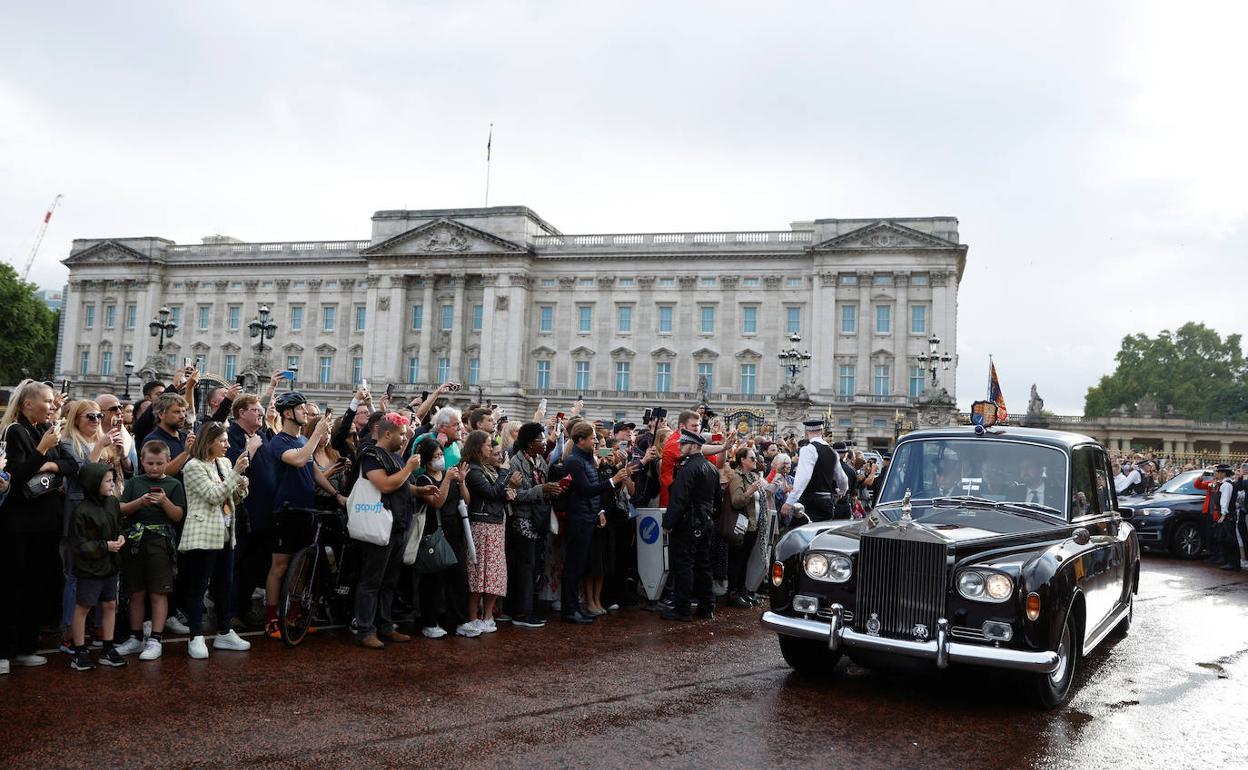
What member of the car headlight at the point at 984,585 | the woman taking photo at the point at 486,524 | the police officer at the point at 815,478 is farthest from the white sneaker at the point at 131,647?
the police officer at the point at 815,478

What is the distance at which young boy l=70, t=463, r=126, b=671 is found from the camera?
7.26 metres

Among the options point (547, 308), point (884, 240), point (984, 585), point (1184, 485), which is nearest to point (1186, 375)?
point (884, 240)

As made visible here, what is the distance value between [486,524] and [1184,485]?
1883 centimetres

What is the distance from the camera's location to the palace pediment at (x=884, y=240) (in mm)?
60594

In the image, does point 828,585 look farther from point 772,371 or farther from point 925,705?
point 772,371

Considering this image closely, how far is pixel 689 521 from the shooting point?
10.6 meters

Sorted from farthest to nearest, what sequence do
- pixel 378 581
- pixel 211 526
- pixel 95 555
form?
pixel 378 581 < pixel 211 526 < pixel 95 555

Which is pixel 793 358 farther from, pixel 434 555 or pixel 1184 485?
pixel 434 555

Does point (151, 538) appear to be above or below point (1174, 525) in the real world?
above

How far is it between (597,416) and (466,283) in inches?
581

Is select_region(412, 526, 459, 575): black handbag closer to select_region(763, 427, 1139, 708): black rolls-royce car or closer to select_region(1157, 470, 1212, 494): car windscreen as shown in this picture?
select_region(763, 427, 1139, 708): black rolls-royce car

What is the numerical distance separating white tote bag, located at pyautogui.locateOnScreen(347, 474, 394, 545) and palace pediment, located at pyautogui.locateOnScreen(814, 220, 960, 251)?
188 feet

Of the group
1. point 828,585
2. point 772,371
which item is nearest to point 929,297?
point 772,371

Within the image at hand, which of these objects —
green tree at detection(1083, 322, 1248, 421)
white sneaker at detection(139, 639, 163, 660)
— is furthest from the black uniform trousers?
green tree at detection(1083, 322, 1248, 421)
